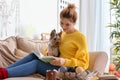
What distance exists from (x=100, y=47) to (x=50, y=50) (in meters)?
1.74

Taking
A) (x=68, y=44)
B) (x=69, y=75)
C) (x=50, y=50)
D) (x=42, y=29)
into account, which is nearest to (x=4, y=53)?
(x=50, y=50)

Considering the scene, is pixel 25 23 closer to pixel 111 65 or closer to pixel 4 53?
pixel 4 53

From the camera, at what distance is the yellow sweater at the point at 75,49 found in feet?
8.11

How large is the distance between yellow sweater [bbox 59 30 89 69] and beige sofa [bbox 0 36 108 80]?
6.4 inches

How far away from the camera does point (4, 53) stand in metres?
2.77

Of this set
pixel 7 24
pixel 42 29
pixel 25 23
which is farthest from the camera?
pixel 42 29

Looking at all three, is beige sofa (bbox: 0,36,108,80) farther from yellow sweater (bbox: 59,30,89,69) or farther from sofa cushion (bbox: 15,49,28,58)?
yellow sweater (bbox: 59,30,89,69)

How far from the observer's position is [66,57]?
263 cm

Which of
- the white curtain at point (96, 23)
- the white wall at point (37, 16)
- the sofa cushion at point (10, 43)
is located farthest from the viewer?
the white curtain at point (96, 23)

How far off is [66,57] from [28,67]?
43 cm

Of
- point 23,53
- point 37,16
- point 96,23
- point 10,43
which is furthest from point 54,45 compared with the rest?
point 96,23

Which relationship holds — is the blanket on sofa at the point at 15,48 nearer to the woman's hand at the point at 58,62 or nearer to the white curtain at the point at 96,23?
the woman's hand at the point at 58,62

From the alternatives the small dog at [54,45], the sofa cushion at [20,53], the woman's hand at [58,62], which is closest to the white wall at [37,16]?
the sofa cushion at [20,53]

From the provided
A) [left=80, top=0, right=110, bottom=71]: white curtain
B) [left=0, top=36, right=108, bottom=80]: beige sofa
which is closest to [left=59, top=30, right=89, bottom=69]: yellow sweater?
[left=0, top=36, right=108, bottom=80]: beige sofa
